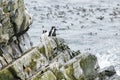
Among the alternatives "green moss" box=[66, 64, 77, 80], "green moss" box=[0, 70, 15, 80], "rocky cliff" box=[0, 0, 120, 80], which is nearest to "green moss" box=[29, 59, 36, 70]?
"rocky cliff" box=[0, 0, 120, 80]

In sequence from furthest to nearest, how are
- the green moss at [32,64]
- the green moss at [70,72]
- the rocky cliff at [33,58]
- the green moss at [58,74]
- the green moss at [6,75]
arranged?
1. the green moss at [70,72]
2. the green moss at [32,64]
3. the green moss at [58,74]
4. the rocky cliff at [33,58]
5. the green moss at [6,75]

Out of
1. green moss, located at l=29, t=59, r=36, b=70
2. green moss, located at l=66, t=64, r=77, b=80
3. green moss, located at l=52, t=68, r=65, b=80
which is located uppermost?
green moss, located at l=29, t=59, r=36, b=70

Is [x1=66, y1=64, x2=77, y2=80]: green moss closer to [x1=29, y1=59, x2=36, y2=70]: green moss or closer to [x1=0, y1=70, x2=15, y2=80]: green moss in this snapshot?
[x1=29, y1=59, x2=36, y2=70]: green moss

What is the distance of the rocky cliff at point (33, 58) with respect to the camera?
3394 centimetres

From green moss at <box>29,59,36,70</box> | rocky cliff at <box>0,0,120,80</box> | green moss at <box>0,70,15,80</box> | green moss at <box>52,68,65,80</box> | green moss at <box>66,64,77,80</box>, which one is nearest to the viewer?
green moss at <box>0,70,15,80</box>

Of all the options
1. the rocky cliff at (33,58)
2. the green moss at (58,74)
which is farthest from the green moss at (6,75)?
the green moss at (58,74)

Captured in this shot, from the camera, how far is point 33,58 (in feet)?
117

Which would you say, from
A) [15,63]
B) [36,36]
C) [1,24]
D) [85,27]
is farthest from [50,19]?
[15,63]

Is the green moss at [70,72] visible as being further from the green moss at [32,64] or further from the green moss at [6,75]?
the green moss at [6,75]

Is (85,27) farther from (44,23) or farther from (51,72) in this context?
(51,72)

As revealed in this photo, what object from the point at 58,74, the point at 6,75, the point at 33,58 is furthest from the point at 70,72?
the point at 6,75

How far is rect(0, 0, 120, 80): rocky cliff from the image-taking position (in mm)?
33938

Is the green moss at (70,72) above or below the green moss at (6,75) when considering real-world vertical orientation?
below

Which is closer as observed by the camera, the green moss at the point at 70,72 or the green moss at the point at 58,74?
the green moss at the point at 58,74
